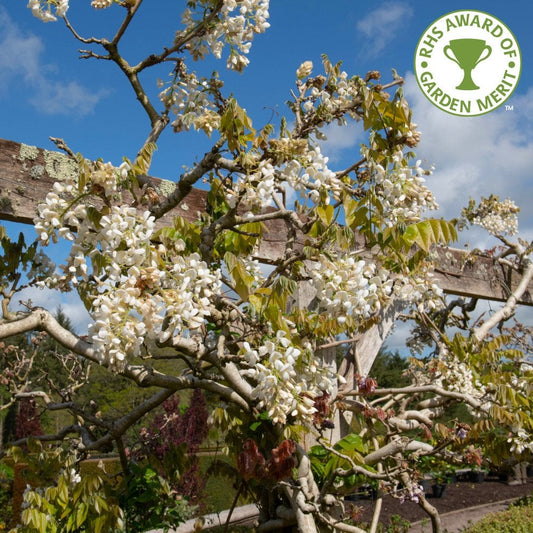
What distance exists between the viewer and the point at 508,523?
528 cm

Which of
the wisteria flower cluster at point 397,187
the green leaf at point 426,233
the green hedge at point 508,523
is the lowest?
the green hedge at point 508,523

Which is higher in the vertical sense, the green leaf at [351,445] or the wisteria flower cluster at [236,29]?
the wisteria flower cluster at [236,29]

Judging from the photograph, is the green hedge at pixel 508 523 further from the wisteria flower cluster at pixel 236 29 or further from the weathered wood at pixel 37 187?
the wisteria flower cluster at pixel 236 29

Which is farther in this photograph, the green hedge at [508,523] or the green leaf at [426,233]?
the green hedge at [508,523]

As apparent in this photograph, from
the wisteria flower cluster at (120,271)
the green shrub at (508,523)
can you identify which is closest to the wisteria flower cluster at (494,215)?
the green shrub at (508,523)

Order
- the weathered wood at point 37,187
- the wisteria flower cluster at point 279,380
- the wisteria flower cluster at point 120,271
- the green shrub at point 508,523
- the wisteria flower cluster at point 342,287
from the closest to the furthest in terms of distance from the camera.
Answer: the wisteria flower cluster at point 120,271 < the wisteria flower cluster at point 279,380 < the wisteria flower cluster at point 342,287 < the weathered wood at point 37,187 < the green shrub at point 508,523

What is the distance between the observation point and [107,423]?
2584 millimetres

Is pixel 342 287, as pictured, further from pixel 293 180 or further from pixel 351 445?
pixel 351 445

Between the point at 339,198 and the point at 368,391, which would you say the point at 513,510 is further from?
the point at 339,198

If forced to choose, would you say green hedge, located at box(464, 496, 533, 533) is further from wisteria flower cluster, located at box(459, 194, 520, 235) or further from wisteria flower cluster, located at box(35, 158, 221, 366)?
wisteria flower cluster, located at box(35, 158, 221, 366)

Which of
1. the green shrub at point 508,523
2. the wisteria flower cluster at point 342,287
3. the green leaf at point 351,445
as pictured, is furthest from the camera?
the green shrub at point 508,523

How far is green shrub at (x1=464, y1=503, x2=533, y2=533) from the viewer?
502 cm

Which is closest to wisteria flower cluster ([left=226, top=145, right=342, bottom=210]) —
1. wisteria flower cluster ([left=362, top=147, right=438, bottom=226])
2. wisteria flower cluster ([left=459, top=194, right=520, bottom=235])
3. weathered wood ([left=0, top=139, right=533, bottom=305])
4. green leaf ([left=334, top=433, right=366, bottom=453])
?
wisteria flower cluster ([left=362, top=147, right=438, bottom=226])

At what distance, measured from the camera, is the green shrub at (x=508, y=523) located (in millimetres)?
5018
